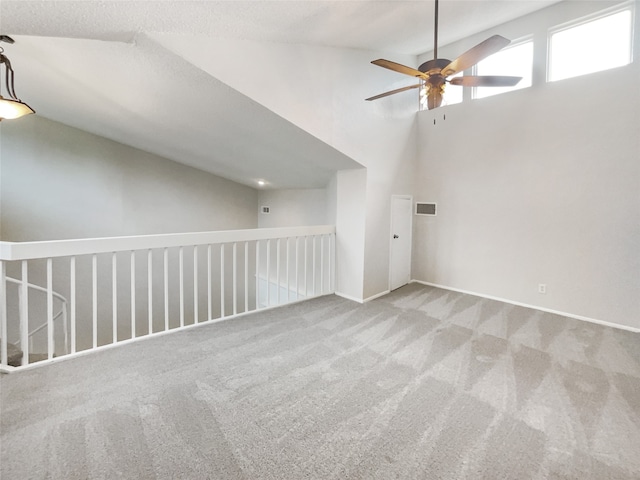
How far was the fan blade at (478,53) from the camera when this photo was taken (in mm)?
2035

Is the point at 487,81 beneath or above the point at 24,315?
above

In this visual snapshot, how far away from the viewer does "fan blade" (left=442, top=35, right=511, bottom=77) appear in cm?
204

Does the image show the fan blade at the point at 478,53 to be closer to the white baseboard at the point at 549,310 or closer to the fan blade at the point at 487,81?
the fan blade at the point at 487,81

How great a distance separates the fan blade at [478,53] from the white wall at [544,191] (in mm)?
2332

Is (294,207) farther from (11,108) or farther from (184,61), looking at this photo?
(11,108)

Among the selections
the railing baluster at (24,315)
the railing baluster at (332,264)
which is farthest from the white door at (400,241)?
the railing baluster at (24,315)

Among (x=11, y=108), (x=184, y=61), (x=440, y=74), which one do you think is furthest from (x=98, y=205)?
(x=440, y=74)

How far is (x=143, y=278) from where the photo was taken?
5754mm

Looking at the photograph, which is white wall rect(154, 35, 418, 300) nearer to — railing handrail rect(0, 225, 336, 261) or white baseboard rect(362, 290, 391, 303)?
white baseboard rect(362, 290, 391, 303)

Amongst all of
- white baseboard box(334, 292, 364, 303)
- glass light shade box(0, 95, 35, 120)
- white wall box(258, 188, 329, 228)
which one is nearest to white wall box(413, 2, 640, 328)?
white baseboard box(334, 292, 364, 303)

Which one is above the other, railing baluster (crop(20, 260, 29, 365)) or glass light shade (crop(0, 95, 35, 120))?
glass light shade (crop(0, 95, 35, 120))

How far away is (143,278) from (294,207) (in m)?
3.26

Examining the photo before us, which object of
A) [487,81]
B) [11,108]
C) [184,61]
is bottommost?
[11,108]

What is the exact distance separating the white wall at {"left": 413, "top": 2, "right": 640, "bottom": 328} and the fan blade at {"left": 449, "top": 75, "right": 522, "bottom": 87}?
75.9 inches
